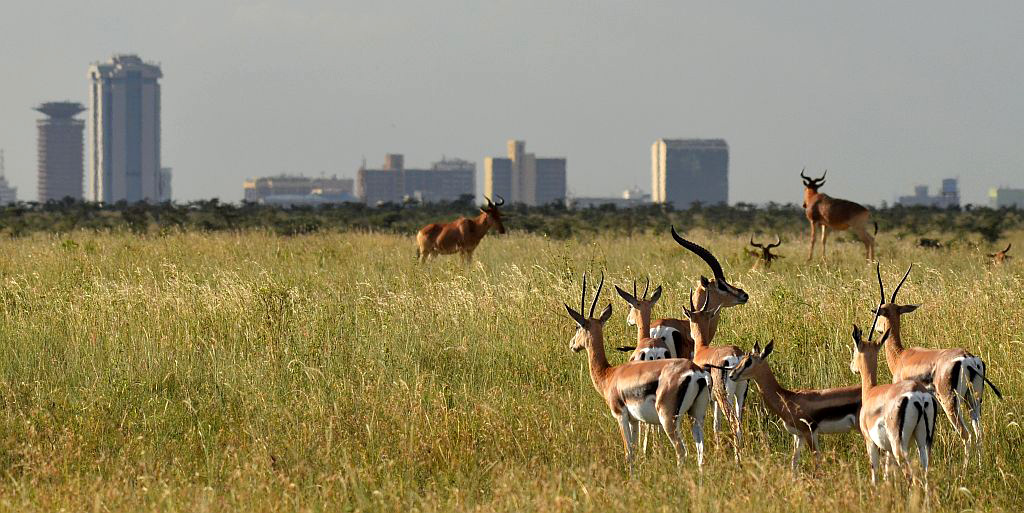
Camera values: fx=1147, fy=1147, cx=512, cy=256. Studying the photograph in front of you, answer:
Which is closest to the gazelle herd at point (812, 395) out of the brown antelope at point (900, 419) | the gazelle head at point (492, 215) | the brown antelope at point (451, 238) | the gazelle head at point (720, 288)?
the brown antelope at point (900, 419)

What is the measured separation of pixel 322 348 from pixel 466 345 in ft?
4.00

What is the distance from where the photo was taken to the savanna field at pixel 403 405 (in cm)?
595

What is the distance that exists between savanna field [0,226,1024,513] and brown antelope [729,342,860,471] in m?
0.20

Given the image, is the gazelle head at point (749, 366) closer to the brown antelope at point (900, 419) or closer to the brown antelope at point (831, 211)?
the brown antelope at point (900, 419)

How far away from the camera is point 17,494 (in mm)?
6238

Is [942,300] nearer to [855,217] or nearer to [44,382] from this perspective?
[44,382]

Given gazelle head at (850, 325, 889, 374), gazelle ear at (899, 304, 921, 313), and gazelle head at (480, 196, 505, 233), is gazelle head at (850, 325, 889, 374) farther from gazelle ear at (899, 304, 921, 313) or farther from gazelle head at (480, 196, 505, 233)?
gazelle head at (480, 196, 505, 233)

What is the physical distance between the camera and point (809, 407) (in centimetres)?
641

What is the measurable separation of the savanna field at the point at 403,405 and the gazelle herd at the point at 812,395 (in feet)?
0.65

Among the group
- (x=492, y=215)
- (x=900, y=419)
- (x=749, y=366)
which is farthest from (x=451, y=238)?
(x=900, y=419)

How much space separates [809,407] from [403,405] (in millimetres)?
2632

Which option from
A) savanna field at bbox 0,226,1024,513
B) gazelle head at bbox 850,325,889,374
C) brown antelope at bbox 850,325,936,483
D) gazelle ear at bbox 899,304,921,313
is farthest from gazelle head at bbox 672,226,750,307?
brown antelope at bbox 850,325,936,483

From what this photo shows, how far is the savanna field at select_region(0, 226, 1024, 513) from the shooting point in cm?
595

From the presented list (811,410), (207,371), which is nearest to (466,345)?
(207,371)
